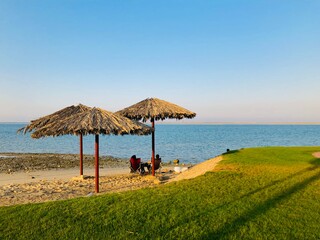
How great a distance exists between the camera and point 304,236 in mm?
5426

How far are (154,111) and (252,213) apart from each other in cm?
732

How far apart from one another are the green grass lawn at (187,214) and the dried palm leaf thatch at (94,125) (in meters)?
2.23

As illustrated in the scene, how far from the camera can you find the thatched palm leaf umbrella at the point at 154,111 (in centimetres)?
1301

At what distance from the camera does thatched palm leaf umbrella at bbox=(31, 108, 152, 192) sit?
918 cm

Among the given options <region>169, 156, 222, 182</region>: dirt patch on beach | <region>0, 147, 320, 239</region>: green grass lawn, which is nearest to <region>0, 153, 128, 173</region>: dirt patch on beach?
<region>169, 156, 222, 182</region>: dirt patch on beach

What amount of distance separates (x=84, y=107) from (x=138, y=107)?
2.48 meters

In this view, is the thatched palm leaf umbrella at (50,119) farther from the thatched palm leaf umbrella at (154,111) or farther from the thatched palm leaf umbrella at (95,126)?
the thatched palm leaf umbrella at (154,111)

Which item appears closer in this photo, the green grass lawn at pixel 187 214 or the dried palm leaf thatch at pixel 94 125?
the green grass lawn at pixel 187 214

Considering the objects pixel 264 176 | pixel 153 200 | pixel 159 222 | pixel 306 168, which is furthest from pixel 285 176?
pixel 159 222

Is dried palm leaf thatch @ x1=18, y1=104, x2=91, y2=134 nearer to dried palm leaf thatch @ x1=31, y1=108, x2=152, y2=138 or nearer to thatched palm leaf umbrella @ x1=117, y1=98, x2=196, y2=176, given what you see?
dried palm leaf thatch @ x1=31, y1=108, x2=152, y2=138

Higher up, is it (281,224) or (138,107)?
(138,107)

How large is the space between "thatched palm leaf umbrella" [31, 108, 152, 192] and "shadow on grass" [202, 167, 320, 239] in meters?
4.70

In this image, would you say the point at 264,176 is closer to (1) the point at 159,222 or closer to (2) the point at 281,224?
(2) the point at 281,224

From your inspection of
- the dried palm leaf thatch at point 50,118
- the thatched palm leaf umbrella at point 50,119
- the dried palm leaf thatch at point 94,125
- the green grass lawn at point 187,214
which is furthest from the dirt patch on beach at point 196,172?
the dried palm leaf thatch at point 50,118
